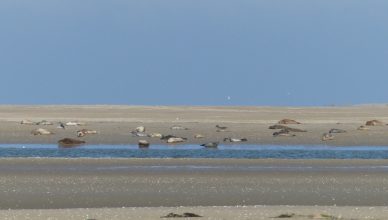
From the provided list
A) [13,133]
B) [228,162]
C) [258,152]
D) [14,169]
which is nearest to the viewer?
[14,169]

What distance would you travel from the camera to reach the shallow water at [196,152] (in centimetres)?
2912

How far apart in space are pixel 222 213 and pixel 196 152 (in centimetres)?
1353

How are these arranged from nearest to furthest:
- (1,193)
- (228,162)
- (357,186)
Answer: (1,193), (357,186), (228,162)

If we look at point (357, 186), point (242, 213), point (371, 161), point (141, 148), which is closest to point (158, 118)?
point (141, 148)

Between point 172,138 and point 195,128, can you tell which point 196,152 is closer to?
point 172,138

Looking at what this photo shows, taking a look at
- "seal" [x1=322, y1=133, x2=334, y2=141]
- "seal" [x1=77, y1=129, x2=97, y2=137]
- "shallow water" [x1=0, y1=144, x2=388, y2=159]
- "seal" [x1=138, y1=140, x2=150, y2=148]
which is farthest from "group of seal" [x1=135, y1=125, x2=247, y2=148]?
"seal" [x1=322, y1=133, x2=334, y2=141]

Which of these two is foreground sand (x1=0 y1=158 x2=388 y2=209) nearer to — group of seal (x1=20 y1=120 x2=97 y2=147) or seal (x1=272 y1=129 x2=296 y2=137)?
group of seal (x1=20 y1=120 x2=97 y2=147)

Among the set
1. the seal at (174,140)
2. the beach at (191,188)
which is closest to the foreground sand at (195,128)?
the seal at (174,140)

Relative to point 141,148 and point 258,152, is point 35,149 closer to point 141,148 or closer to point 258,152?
point 141,148

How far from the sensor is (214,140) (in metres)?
35.4

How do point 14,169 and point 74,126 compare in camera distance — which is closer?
point 14,169

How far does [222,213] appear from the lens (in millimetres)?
16766

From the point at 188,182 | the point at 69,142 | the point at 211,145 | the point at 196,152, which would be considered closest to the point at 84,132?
the point at 69,142

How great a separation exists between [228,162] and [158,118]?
71.3ft
